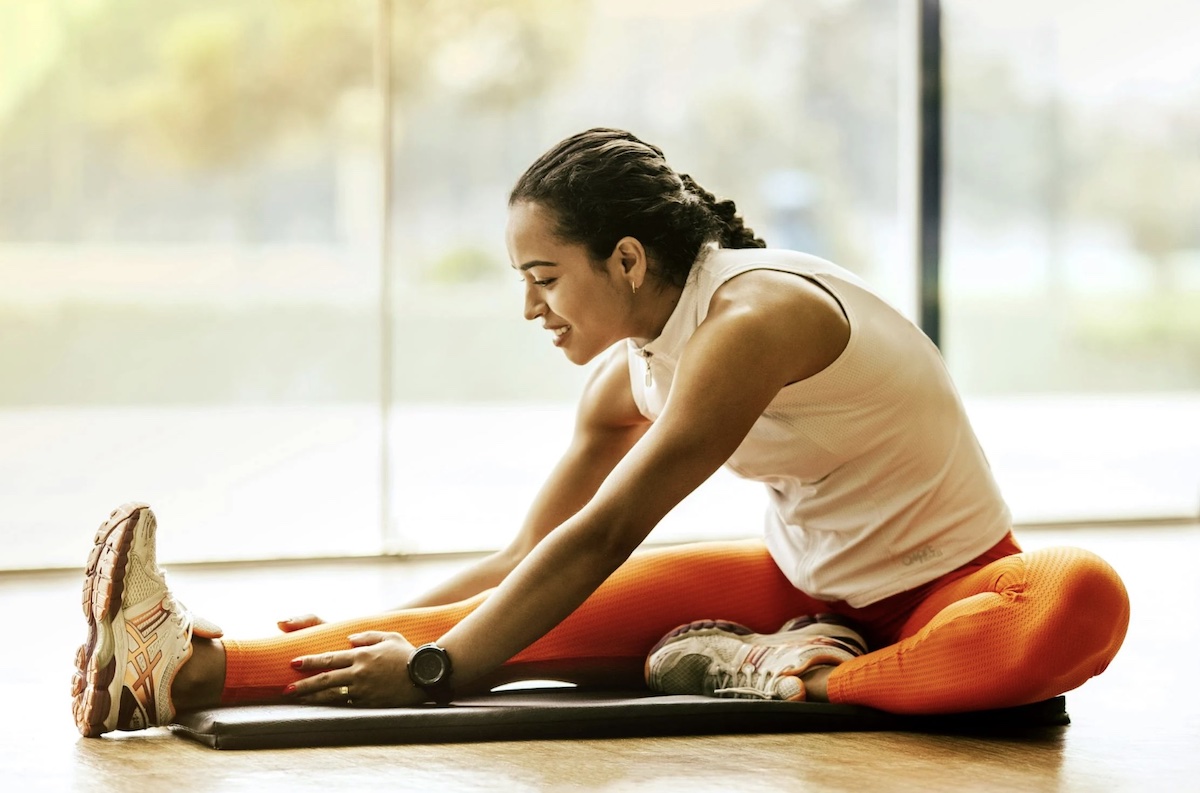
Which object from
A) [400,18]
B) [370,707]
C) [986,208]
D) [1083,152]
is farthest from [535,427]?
[370,707]

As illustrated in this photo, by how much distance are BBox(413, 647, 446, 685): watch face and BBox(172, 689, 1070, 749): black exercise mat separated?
1.5 inches

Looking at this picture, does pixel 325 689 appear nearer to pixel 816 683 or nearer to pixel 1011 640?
pixel 816 683

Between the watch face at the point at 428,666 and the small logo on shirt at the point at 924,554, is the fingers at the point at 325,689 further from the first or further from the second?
the small logo on shirt at the point at 924,554

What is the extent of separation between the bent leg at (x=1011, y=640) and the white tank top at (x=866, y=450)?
3.9 inches

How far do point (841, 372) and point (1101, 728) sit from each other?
605 mm

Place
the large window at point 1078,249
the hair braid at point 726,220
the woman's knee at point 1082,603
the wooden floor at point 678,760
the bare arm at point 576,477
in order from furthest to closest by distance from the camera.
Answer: the large window at point 1078,249 < the bare arm at point 576,477 < the hair braid at point 726,220 < the woman's knee at point 1082,603 < the wooden floor at point 678,760

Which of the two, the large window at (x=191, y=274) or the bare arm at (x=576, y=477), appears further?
the large window at (x=191, y=274)

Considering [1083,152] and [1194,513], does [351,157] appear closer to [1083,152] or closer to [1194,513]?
[1083,152]

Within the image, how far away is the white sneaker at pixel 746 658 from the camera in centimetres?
176

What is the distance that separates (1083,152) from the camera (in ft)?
14.1

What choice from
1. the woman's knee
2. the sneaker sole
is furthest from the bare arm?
the woman's knee

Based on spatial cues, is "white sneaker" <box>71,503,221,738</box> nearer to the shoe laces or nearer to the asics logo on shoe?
the asics logo on shoe

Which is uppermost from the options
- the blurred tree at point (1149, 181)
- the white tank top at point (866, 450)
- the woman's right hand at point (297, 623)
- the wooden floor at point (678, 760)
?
the blurred tree at point (1149, 181)

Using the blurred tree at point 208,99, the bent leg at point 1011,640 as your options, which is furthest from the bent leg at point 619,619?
the blurred tree at point 208,99
